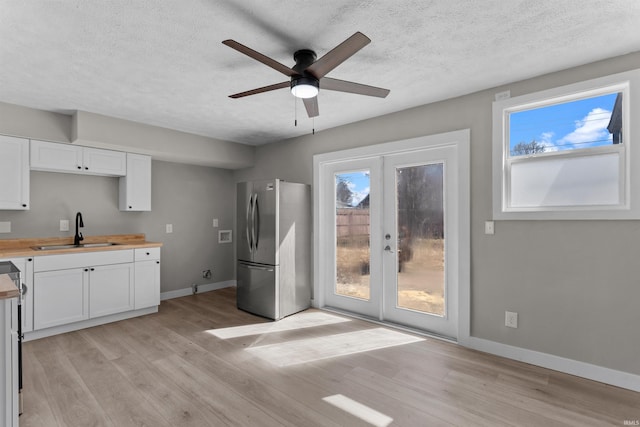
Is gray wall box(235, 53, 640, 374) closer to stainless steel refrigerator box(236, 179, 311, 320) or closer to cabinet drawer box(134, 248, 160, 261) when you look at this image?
stainless steel refrigerator box(236, 179, 311, 320)

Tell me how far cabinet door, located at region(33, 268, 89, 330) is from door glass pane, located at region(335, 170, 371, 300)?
2.91 m

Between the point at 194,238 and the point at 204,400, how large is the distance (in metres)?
3.32

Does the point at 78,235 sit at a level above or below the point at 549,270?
above

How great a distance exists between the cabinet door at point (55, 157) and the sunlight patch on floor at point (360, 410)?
370cm

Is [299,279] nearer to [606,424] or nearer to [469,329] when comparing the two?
[469,329]

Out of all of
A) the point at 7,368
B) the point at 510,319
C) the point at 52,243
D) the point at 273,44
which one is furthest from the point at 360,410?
the point at 52,243

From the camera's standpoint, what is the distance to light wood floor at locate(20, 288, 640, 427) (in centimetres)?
198

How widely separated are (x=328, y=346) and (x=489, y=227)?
6.11 feet

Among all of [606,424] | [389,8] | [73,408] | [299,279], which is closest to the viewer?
[389,8]

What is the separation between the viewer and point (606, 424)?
1.90 m

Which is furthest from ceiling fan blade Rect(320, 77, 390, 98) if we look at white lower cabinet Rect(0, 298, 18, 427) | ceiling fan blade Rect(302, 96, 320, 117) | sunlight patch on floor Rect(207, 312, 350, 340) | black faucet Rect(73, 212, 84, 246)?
black faucet Rect(73, 212, 84, 246)

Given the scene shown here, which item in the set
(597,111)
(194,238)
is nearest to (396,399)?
(597,111)

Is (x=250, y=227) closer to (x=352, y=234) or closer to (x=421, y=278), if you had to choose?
(x=352, y=234)

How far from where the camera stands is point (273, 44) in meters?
2.13
